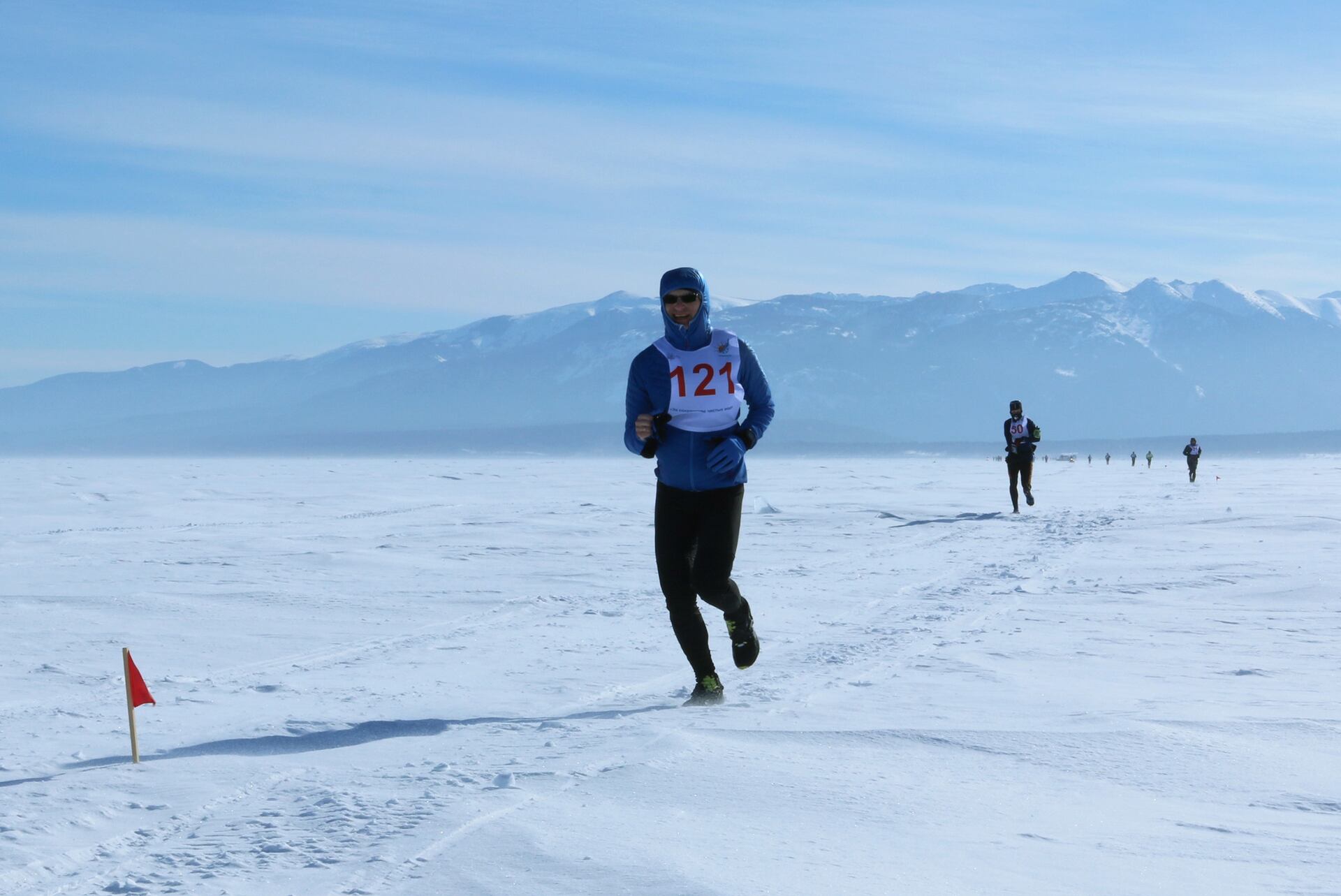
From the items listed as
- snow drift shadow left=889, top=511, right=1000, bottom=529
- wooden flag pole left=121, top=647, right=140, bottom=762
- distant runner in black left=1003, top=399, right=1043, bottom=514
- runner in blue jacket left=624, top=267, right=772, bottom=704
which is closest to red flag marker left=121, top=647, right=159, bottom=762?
wooden flag pole left=121, top=647, right=140, bottom=762

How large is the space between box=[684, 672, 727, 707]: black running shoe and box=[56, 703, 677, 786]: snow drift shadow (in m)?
0.10

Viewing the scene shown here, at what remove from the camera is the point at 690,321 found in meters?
4.74

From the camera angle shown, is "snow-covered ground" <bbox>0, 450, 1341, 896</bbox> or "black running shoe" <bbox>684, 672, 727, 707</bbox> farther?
"black running shoe" <bbox>684, 672, 727, 707</bbox>

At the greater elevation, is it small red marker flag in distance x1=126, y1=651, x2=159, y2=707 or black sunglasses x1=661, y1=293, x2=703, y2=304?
black sunglasses x1=661, y1=293, x2=703, y2=304

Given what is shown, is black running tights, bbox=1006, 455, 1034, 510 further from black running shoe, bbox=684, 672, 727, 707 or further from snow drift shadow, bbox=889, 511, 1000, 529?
black running shoe, bbox=684, 672, 727, 707

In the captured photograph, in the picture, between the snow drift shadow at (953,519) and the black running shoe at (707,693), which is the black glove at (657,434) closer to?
the black running shoe at (707,693)

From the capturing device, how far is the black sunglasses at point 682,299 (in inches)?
186

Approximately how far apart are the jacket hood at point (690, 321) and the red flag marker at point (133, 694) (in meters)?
2.18

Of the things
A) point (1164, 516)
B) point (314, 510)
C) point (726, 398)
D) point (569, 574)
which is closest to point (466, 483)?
point (314, 510)

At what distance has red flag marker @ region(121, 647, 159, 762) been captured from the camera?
12.1ft

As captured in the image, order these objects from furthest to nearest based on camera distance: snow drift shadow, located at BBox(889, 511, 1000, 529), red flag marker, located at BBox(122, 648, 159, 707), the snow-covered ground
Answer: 1. snow drift shadow, located at BBox(889, 511, 1000, 529)
2. red flag marker, located at BBox(122, 648, 159, 707)
3. the snow-covered ground

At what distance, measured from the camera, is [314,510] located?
62.3ft

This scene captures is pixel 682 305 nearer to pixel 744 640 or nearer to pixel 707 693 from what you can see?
pixel 744 640

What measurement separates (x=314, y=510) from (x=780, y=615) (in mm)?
13129
